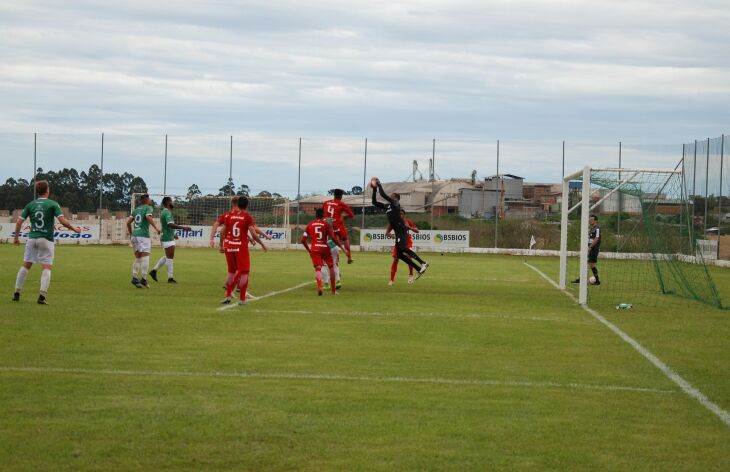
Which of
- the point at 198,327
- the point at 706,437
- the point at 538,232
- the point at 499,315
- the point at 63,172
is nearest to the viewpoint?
the point at 706,437

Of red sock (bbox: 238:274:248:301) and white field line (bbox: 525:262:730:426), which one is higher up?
red sock (bbox: 238:274:248:301)

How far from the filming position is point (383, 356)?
37.6ft

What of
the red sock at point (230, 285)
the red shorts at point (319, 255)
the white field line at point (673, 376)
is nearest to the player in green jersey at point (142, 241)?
the red shorts at point (319, 255)

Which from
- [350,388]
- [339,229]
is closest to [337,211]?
[339,229]

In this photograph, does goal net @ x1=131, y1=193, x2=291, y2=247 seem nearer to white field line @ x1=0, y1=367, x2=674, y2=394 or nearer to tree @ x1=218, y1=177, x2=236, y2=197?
tree @ x1=218, y1=177, x2=236, y2=197

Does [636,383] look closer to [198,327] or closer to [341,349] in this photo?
[341,349]

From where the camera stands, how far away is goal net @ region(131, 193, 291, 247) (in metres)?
52.9

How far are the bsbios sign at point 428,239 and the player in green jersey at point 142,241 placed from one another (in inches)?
1162

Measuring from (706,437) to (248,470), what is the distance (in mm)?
3475

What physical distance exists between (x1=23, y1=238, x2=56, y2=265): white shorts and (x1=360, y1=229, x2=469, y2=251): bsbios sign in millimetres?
34936

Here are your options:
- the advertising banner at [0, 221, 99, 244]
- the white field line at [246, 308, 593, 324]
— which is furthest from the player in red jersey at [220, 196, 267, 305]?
the advertising banner at [0, 221, 99, 244]

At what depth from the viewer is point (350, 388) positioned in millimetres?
9273

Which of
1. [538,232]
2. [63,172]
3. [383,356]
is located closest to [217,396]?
[383,356]

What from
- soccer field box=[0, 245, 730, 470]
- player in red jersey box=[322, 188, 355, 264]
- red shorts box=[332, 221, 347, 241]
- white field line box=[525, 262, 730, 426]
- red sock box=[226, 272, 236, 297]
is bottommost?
soccer field box=[0, 245, 730, 470]
